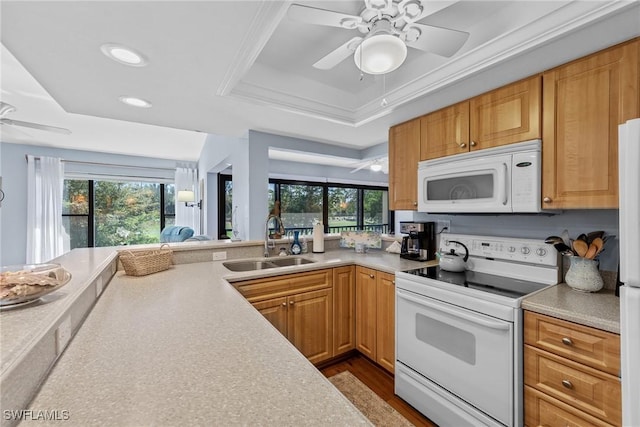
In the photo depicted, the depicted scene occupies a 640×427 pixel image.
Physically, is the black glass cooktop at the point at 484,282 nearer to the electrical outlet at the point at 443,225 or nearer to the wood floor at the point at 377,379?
the electrical outlet at the point at 443,225

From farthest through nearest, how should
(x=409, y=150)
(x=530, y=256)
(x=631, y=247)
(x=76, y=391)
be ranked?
(x=409, y=150), (x=530, y=256), (x=631, y=247), (x=76, y=391)

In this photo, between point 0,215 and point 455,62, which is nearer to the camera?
point 455,62

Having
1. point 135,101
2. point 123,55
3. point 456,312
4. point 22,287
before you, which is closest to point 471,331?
point 456,312

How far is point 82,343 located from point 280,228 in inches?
72.8

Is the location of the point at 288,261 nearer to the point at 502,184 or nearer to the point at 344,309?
the point at 344,309

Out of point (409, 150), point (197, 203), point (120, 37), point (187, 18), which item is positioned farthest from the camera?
point (197, 203)

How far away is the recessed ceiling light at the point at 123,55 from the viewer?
150 cm

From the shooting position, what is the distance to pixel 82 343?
2.92ft

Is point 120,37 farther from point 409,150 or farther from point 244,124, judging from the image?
point 409,150

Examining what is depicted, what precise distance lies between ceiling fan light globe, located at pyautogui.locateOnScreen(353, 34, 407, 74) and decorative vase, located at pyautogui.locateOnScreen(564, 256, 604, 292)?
144cm

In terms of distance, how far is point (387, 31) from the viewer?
54.3 inches

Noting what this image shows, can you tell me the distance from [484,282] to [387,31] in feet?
5.09

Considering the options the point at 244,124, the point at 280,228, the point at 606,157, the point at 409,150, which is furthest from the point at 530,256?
the point at 244,124

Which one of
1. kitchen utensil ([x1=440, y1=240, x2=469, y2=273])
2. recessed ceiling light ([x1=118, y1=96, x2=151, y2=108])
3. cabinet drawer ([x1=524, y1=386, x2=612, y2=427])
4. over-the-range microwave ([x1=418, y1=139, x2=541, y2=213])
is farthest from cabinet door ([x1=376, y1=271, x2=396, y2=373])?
recessed ceiling light ([x1=118, y1=96, x2=151, y2=108])
